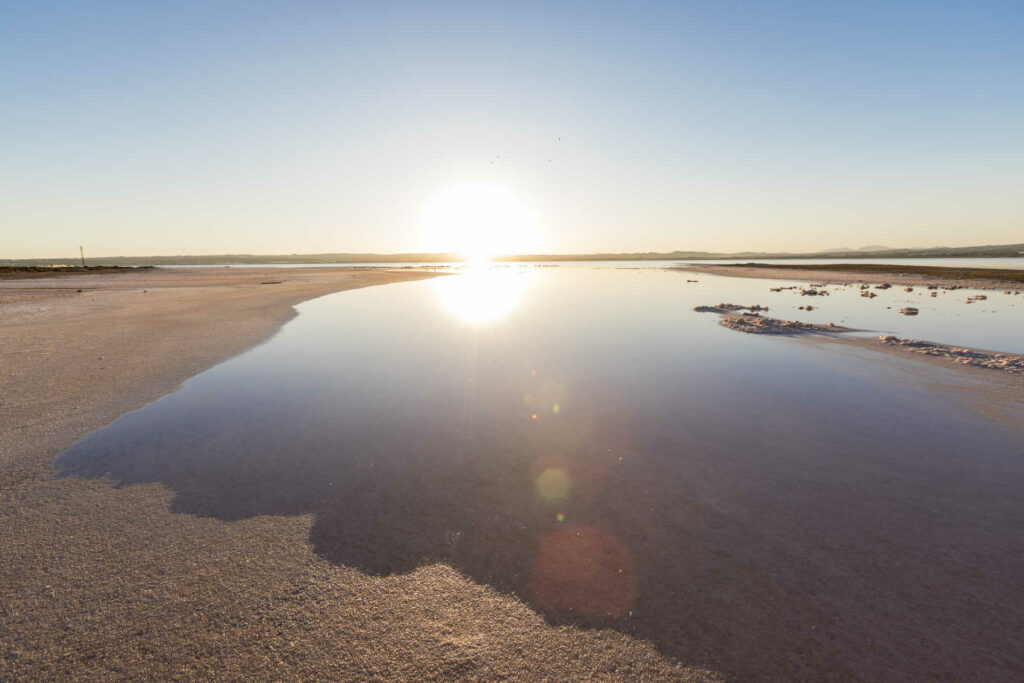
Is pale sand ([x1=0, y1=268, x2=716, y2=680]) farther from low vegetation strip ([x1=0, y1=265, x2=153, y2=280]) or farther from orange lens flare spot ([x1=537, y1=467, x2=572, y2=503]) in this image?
low vegetation strip ([x1=0, y1=265, x2=153, y2=280])

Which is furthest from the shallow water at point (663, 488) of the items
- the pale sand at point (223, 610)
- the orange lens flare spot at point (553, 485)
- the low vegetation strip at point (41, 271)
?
the low vegetation strip at point (41, 271)

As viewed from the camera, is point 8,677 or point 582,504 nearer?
point 8,677

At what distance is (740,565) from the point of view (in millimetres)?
4414

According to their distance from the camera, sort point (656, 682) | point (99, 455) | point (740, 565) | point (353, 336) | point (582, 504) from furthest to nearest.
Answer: point (353, 336)
point (99, 455)
point (582, 504)
point (740, 565)
point (656, 682)

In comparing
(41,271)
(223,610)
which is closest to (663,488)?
(223,610)

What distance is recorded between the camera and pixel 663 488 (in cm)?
598

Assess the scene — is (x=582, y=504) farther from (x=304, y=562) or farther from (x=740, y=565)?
(x=304, y=562)

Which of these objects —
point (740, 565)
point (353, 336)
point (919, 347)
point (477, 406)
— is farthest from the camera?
point (353, 336)

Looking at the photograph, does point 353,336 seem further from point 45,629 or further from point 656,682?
point 656,682

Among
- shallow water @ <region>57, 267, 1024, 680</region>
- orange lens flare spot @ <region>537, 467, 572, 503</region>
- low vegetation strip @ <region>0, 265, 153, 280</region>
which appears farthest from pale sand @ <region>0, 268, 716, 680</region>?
low vegetation strip @ <region>0, 265, 153, 280</region>

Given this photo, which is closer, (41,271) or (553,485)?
(553,485)

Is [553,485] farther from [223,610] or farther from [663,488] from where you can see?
[223,610]

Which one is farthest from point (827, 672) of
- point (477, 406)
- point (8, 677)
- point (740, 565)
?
point (477, 406)

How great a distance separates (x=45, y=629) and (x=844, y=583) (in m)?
7.49
